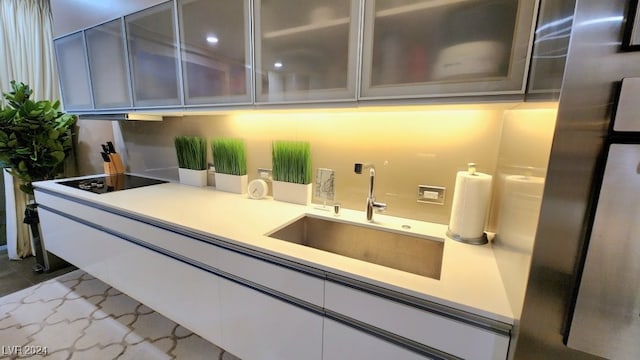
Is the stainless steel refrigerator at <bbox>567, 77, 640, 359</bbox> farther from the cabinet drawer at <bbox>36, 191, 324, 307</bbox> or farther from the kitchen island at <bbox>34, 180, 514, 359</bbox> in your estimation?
the cabinet drawer at <bbox>36, 191, 324, 307</bbox>

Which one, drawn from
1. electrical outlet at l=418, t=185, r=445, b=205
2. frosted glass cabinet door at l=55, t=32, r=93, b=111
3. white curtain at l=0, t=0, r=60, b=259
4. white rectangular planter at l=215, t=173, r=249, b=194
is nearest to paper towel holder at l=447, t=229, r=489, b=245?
electrical outlet at l=418, t=185, r=445, b=205

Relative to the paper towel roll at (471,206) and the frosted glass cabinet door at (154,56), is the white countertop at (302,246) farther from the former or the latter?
the frosted glass cabinet door at (154,56)

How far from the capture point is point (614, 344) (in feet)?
1.81

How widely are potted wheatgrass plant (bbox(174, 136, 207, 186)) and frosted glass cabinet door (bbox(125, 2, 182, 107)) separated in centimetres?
35

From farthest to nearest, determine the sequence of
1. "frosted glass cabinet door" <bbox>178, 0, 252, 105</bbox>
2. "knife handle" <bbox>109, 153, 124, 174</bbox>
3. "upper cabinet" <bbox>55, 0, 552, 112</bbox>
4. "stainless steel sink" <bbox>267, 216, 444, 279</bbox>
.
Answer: "knife handle" <bbox>109, 153, 124, 174</bbox>, "frosted glass cabinet door" <bbox>178, 0, 252, 105</bbox>, "stainless steel sink" <bbox>267, 216, 444, 279</bbox>, "upper cabinet" <bbox>55, 0, 552, 112</bbox>

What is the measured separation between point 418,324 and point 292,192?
1.02m

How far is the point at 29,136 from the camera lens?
219cm

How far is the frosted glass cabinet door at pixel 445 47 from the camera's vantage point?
0.82 meters

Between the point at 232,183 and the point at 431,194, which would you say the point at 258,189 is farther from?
the point at 431,194

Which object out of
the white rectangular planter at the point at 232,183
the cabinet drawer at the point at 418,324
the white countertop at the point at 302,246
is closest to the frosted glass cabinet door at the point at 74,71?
the white countertop at the point at 302,246

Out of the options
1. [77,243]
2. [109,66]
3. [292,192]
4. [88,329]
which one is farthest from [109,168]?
[292,192]

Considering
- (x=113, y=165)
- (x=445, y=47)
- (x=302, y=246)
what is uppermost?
(x=445, y=47)

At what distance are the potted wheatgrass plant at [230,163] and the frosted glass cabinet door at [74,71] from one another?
120 centimetres

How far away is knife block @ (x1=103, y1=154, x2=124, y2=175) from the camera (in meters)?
2.42
